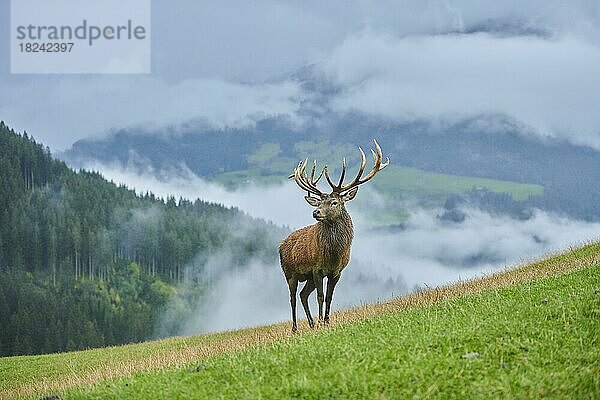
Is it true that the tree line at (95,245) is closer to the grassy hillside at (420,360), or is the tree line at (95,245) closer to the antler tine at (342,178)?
the antler tine at (342,178)

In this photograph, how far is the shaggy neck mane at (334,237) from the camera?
660 inches

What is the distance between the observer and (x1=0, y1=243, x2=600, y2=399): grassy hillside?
9227 mm

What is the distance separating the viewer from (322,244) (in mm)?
16828

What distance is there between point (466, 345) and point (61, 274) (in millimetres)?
117127

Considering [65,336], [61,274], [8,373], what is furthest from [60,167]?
[8,373]

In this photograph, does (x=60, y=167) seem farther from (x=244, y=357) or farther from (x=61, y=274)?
(x=244, y=357)

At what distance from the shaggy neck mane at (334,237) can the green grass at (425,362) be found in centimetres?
370

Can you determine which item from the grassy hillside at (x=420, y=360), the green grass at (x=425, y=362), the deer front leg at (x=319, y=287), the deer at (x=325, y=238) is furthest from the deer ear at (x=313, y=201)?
the green grass at (x=425, y=362)

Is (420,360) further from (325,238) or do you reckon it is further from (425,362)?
(325,238)

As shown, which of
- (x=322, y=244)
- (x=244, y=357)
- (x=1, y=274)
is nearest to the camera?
(x=244, y=357)

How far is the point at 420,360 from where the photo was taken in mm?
10023

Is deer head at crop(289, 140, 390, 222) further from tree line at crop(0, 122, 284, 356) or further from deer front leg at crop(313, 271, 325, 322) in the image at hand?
tree line at crop(0, 122, 284, 356)

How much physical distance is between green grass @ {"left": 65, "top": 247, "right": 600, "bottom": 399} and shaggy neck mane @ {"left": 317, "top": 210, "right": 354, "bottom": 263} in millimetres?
3699

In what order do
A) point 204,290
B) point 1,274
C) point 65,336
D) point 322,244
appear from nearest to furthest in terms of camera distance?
1. point 322,244
2. point 65,336
3. point 1,274
4. point 204,290
